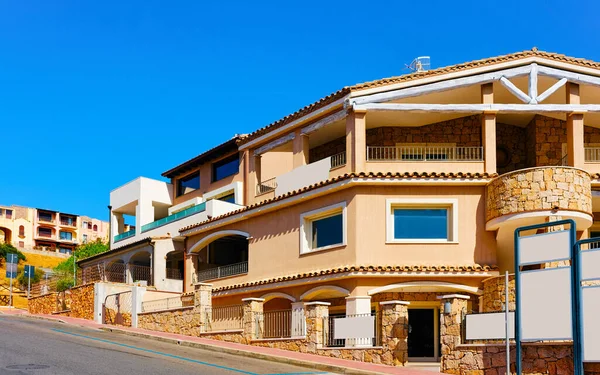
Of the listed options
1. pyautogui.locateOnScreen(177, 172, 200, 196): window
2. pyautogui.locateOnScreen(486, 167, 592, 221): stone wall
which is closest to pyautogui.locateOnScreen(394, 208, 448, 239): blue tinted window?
pyautogui.locateOnScreen(486, 167, 592, 221): stone wall

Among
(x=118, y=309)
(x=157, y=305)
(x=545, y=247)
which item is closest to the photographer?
(x=545, y=247)

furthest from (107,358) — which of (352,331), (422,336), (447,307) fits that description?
(422,336)

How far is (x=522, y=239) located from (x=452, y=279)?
9.86m

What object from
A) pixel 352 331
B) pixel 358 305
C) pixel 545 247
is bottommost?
pixel 352 331

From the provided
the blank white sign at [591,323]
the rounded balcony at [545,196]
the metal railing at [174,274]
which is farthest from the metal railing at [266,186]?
the blank white sign at [591,323]

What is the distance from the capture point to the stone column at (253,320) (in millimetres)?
25719

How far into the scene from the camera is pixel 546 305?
624 inches

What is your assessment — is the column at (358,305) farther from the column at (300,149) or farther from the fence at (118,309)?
the fence at (118,309)

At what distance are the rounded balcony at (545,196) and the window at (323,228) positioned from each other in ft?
19.0

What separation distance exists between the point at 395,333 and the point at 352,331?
1.46 metres

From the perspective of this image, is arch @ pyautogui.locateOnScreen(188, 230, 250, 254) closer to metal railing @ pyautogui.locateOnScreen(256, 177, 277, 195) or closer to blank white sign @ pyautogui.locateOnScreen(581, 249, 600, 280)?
metal railing @ pyautogui.locateOnScreen(256, 177, 277, 195)

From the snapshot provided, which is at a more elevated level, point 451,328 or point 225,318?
point 451,328

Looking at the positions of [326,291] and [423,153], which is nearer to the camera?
[326,291]

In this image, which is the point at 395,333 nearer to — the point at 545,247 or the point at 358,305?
the point at 358,305
